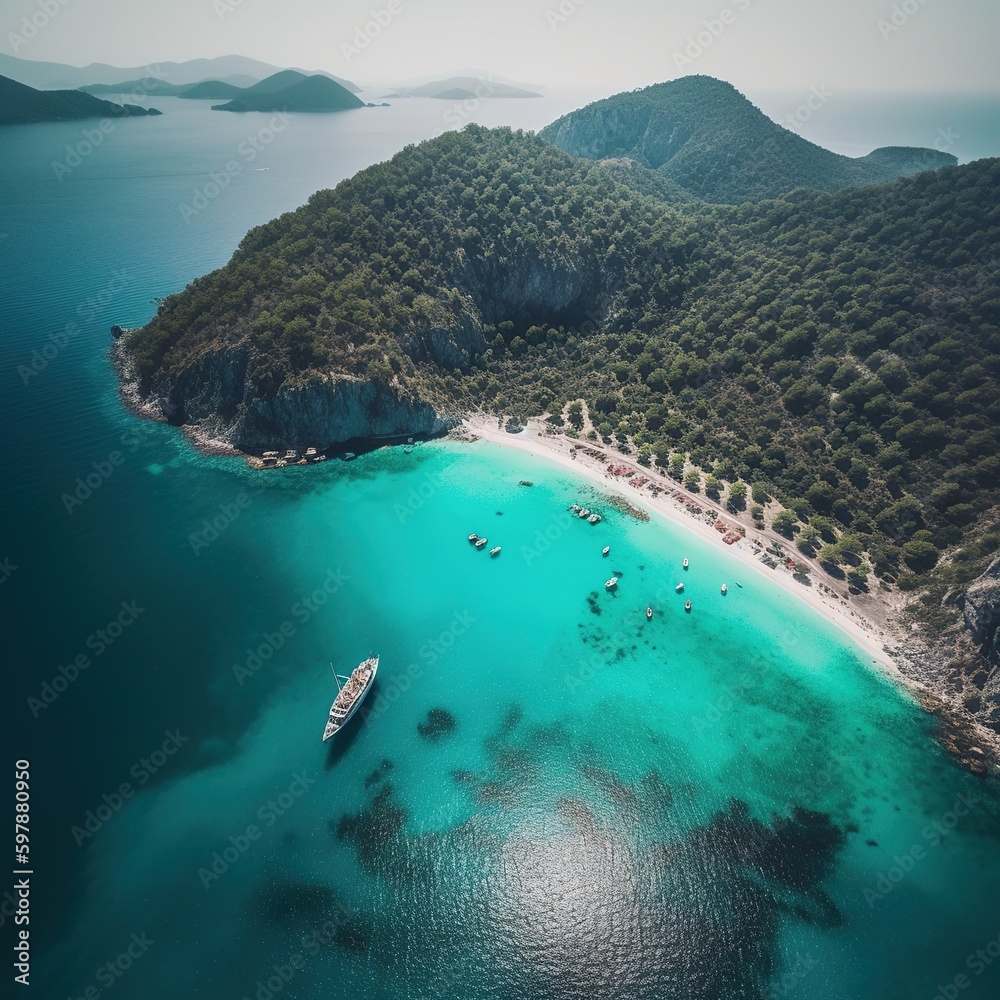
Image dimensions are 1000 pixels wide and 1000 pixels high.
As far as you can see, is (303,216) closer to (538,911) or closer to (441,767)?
(441,767)

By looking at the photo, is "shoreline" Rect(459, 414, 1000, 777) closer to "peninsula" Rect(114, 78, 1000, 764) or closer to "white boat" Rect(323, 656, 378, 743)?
"peninsula" Rect(114, 78, 1000, 764)

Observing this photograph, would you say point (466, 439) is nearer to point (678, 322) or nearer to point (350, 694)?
point (350, 694)

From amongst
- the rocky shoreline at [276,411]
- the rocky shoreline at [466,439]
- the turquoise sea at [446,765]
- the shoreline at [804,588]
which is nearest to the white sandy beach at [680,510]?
the shoreline at [804,588]

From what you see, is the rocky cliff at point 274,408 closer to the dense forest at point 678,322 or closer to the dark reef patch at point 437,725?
the dense forest at point 678,322

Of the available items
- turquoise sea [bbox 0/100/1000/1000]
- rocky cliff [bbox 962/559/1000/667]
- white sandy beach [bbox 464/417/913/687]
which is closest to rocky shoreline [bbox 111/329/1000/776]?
rocky cliff [bbox 962/559/1000/667]

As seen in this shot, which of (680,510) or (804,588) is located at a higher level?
(680,510)

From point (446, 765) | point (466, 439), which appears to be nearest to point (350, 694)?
point (446, 765)
